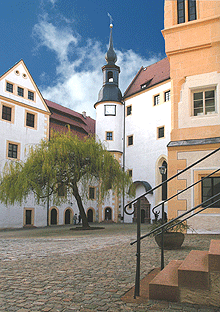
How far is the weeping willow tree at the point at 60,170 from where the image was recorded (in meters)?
18.2

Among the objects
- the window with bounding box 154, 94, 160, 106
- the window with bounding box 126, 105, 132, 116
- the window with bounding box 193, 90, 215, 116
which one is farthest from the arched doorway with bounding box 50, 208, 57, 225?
the window with bounding box 193, 90, 215, 116

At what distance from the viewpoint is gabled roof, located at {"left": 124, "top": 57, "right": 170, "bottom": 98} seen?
33.6 meters

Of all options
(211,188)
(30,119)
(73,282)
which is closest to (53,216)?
(30,119)

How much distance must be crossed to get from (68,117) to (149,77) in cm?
1066

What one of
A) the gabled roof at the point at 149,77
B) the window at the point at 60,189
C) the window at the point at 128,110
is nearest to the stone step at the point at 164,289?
the window at the point at 60,189

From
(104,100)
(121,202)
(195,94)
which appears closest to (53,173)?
(195,94)

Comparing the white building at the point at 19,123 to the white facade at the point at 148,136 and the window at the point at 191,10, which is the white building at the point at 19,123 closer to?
the white facade at the point at 148,136

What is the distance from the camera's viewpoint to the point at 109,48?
3984 centimetres

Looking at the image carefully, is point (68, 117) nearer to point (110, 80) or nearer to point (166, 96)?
point (110, 80)

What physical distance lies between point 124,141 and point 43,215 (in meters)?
12.5

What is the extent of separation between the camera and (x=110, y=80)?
126ft

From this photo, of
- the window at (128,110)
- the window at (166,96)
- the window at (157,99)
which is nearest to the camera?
the window at (166,96)

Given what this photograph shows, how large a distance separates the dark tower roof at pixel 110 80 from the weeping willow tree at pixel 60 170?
16611mm

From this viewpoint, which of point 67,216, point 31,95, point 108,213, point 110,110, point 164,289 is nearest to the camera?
point 164,289
